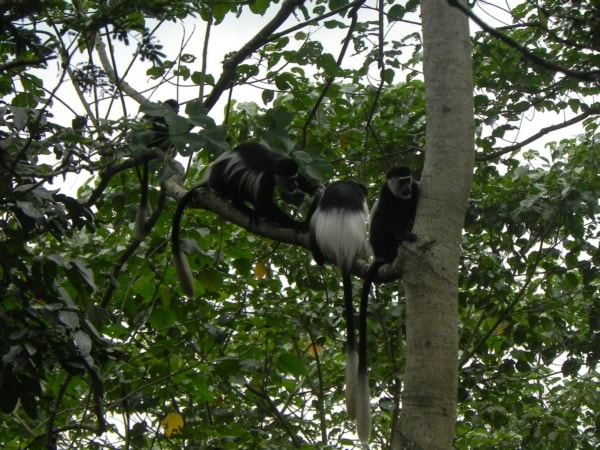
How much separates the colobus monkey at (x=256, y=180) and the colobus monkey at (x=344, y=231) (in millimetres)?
172

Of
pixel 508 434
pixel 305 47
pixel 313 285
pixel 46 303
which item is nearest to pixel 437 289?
pixel 46 303

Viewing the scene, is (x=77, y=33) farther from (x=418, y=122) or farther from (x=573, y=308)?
(x=573, y=308)

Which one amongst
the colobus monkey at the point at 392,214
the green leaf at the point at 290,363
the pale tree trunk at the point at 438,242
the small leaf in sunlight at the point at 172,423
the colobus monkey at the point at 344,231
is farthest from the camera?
the small leaf in sunlight at the point at 172,423

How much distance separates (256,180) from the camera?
366cm

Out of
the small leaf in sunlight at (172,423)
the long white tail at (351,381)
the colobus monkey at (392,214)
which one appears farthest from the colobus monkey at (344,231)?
the small leaf in sunlight at (172,423)

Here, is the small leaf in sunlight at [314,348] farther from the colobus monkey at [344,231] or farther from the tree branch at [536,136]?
the tree branch at [536,136]

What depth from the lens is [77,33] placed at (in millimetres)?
1937

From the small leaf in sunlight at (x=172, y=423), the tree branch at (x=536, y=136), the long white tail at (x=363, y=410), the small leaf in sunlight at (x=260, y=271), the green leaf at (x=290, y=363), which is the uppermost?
the small leaf in sunlight at (x=260, y=271)

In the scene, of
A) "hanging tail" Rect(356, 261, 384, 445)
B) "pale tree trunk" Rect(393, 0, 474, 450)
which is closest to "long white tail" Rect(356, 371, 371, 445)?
"hanging tail" Rect(356, 261, 384, 445)

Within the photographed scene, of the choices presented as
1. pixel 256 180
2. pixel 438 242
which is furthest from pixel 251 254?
pixel 438 242

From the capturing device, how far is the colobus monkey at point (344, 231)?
10.2 feet

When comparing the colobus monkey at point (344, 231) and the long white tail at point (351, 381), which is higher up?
the colobus monkey at point (344, 231)

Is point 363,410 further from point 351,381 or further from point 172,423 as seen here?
point 172,423

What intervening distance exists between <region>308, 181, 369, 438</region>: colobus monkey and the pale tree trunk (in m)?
1.10
